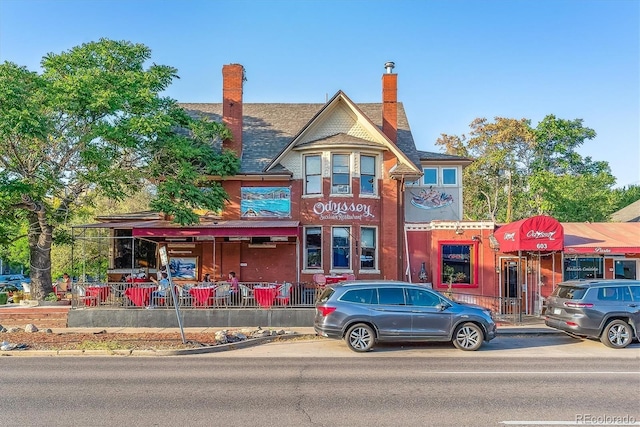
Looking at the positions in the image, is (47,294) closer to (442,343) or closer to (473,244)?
(442,343)

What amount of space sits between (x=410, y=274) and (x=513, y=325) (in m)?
5.49

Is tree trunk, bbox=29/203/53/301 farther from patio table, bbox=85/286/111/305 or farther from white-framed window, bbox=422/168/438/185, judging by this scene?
white-framed window, bbox=422/168/438/185

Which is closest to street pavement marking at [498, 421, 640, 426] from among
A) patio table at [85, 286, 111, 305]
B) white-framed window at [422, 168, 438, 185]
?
patio table at [85, 286, 111, 305]

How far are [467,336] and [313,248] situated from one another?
10.2 meters

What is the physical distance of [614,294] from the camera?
14594mm

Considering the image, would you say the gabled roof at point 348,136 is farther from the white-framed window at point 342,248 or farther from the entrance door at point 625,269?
the entrance door at point 625,269

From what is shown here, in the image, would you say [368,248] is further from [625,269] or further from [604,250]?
[625,269]

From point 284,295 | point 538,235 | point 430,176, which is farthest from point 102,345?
point 430,176

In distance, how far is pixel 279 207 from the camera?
74.9 feet

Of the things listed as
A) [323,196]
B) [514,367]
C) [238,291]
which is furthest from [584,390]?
[323,196]

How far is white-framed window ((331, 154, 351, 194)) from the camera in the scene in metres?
22.7

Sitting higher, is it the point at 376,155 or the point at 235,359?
the point at 376,155

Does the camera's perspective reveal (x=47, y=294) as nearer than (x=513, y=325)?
No

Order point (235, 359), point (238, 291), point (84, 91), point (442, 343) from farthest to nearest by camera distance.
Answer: point (238, 291)
point (84, 91)
point (442, 343)
point (235, 359)
